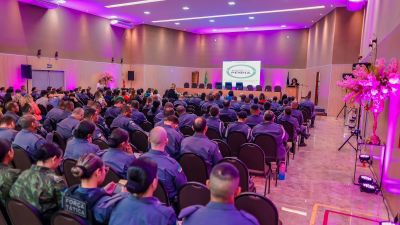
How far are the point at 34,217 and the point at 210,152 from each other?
7.42ft

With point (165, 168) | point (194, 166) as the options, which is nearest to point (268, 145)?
point (194, 166)

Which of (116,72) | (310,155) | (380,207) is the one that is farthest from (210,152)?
(116,72)

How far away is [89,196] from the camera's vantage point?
2242mm

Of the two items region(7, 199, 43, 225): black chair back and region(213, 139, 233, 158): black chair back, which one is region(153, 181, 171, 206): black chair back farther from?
region(213, 139, 233, 158): black chair back

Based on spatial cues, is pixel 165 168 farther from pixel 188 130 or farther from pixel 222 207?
pixel 188 130

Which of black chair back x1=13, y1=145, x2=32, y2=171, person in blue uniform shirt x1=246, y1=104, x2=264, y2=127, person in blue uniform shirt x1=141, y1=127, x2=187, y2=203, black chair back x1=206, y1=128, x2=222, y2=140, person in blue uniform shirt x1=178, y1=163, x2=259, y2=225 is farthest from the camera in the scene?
person in blue uniform shirt x1=246, y1=104, x2=264, y2=127

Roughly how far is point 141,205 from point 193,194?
843 millimetres

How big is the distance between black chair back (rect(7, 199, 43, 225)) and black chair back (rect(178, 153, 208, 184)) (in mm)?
1893

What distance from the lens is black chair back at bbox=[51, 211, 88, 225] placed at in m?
2.01

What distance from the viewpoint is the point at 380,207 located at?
458 centimetres

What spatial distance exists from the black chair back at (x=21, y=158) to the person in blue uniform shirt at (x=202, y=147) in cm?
208

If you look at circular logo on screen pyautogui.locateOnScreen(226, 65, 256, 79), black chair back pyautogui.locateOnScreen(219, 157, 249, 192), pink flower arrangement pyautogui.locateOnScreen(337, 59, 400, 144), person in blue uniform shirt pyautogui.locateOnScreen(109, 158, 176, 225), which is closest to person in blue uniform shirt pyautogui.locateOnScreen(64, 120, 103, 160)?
black chair back pyautogui.locateOnScreen(219, 157, 249, 192)

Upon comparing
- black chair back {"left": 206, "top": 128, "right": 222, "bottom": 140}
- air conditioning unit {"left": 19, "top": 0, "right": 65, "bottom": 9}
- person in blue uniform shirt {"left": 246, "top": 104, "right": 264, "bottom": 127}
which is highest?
air conditioning unit {"left": 19, "top": 0, "right": 65, "bottom": 9}

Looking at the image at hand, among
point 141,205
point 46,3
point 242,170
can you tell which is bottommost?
point 242,170
